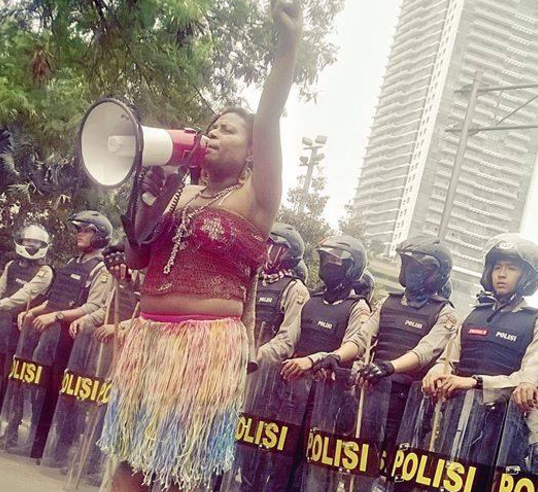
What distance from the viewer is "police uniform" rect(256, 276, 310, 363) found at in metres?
5.37

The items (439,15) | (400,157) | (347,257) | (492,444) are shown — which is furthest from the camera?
(400,157)

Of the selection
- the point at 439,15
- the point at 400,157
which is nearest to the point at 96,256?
the point at 439,15

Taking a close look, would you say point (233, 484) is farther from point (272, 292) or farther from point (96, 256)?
point (96, 256)

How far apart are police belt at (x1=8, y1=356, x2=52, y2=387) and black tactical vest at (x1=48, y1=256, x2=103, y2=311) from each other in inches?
25.1

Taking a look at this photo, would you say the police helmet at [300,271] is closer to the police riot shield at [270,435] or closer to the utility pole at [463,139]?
the police riot shield at [270,435]

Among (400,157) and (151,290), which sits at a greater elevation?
(400,157)

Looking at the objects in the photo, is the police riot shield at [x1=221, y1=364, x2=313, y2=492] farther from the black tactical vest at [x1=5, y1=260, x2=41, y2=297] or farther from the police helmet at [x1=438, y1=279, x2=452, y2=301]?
the black tactical vest at [x1=5, y1=260, x2=41, y2=297]

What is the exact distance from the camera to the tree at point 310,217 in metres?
17.7

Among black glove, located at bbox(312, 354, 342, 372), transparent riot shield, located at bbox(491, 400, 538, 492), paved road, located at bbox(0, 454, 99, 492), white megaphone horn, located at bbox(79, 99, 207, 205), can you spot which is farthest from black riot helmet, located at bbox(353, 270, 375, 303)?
white megaphone horn, located at bbox(79, 99, 207, 205)

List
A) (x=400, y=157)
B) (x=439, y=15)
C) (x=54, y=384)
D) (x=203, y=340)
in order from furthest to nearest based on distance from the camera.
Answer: (x=400, y=157) < (x=439, y=15) < (x=54, y=384) < (x=203, y=340)

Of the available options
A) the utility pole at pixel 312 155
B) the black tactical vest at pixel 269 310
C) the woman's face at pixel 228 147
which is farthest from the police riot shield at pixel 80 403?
the utility pole at pixel 312 155

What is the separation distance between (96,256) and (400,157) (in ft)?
125

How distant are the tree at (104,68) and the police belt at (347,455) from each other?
3.27 metres

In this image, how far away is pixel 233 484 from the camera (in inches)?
184
